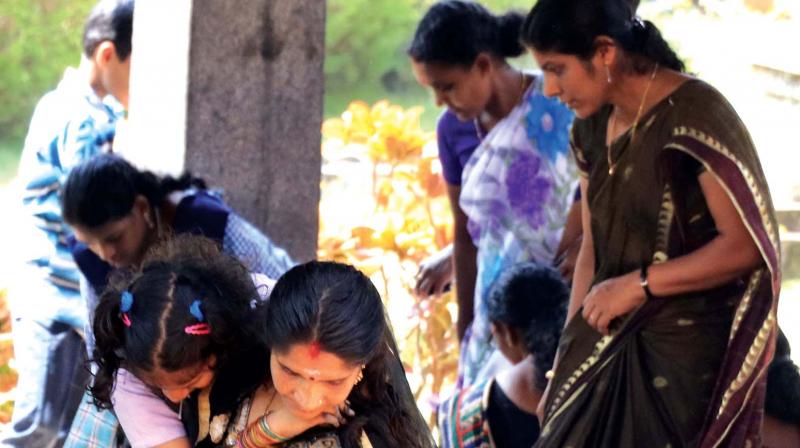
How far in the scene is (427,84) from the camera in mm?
3922

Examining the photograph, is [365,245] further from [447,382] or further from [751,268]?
[751,268]

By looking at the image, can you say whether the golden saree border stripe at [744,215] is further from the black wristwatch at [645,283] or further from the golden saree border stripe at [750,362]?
the black wristwatch at [645,283]

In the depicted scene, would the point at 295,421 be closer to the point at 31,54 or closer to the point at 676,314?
the point at 676,314

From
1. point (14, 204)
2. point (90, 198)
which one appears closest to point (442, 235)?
point (90, 198)

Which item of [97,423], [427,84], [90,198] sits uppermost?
[427,84]

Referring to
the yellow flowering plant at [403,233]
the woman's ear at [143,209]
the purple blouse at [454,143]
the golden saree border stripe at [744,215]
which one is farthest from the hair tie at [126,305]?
the yellow flowering plant at [403,233]

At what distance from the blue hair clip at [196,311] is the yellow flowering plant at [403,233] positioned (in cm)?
232

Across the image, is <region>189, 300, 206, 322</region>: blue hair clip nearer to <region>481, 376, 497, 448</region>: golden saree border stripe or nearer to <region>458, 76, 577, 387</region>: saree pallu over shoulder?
<region>481, 376, 497, 448</region>: golden saree border stripe

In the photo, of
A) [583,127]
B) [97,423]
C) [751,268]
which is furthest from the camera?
[583,127]

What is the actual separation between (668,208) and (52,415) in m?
2.17

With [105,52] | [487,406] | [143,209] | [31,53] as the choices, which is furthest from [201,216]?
[31,53]

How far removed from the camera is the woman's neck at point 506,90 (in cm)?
398

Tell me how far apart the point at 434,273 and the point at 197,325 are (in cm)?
213

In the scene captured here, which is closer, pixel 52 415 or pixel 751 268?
pixel 751 268
